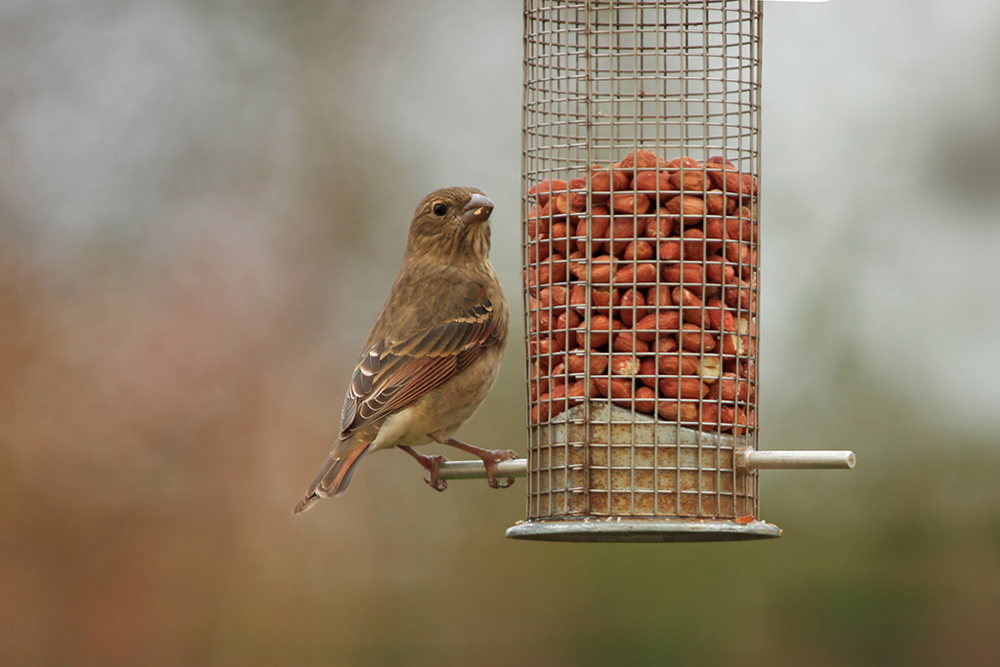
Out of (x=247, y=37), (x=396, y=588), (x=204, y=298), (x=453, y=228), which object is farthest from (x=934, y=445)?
(x=247, y=37)

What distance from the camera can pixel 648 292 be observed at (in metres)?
6.36

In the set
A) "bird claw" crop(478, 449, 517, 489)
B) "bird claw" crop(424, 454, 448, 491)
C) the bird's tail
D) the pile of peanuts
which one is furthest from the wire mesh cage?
the bird's tail

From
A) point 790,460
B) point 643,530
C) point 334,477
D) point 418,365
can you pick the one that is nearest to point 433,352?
point 418,365

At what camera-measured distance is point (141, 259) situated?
12766 mm

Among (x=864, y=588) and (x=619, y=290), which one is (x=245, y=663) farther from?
(x=619, y=290)

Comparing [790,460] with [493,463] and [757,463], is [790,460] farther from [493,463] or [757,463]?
[493,463]

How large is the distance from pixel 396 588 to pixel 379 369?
5120mm

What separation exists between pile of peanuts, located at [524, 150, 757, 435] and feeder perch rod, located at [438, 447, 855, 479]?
0.67 ft

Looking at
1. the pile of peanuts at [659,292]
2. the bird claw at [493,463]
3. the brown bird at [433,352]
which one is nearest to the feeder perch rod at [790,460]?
the pile of peanuts at [659,292]

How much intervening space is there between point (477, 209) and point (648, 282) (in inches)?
65.2

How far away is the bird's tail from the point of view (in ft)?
23.6

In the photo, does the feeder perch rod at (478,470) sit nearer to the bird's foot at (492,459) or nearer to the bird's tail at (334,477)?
the bird's foot at (492,459)

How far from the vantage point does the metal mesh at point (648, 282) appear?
6246mm

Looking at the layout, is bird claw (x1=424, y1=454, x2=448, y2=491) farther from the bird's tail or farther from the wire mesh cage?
the wire mesh cage
